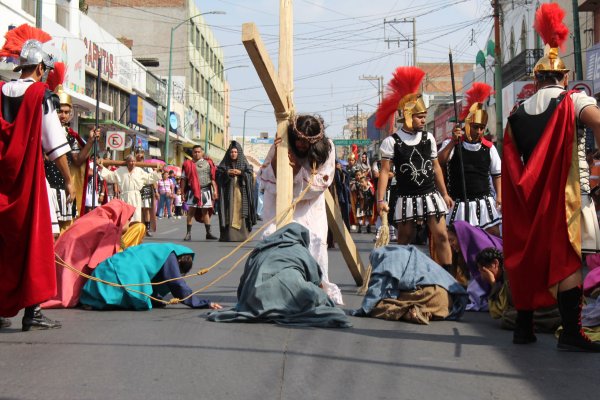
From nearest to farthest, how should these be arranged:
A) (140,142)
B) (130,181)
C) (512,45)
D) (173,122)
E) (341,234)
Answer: (341,234), (130,181), (512,45), (140,142), (173,122)

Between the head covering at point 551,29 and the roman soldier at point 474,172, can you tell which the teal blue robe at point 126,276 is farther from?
the head covering at point 551,29

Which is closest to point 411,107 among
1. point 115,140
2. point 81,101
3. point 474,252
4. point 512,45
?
point 474,252

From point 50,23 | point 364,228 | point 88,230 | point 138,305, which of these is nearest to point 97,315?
point 138,305

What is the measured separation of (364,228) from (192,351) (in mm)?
19943

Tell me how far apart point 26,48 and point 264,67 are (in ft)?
6.09

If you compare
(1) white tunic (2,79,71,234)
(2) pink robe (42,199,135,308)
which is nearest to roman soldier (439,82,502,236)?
(2) pink robe (42,199,135,308)

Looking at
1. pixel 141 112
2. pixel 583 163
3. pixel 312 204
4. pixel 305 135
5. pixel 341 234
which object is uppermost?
pixel 141 112

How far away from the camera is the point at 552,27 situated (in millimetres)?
6633

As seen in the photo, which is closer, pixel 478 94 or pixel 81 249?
pixel 81 249

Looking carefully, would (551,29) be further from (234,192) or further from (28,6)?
(28,6)

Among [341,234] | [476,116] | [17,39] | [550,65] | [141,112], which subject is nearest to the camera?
[550,65]

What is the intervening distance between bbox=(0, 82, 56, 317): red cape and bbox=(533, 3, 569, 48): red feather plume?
3.87 meters

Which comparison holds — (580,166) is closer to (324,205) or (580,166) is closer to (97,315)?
(324,205)

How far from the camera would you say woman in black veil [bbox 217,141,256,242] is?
1789 centimetres
